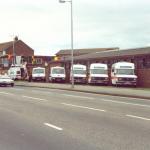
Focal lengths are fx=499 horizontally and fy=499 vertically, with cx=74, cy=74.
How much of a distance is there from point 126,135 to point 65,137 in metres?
1.51

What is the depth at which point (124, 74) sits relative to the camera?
52.4m

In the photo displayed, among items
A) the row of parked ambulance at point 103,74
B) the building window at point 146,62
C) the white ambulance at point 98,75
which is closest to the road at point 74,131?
the row of parked ambulance at point 103,74

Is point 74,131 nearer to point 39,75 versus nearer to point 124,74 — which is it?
point 124,74

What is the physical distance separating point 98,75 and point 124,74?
516 cm

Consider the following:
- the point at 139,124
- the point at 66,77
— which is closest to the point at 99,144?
the point at 139,124

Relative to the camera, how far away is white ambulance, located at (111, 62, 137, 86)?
52.0m

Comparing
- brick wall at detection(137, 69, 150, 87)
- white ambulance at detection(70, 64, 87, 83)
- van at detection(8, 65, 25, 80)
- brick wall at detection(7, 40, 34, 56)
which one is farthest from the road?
brick wall at detection(7, 40, 34, 56)

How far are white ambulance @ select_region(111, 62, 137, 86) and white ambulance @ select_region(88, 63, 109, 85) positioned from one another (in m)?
3.58

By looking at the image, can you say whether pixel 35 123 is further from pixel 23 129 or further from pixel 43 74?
pixel 43 74

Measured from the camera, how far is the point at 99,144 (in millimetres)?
10797

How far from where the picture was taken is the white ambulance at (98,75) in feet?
186

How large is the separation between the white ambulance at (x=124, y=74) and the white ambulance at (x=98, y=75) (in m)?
3.58

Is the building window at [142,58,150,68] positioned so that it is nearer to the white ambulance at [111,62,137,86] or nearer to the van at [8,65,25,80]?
the white ambulance at [111,62,137,86]

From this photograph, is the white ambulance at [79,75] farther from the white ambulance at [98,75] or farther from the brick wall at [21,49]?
the brick wall at [21,49]
